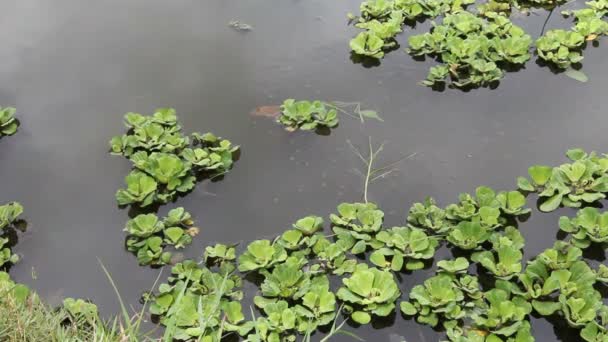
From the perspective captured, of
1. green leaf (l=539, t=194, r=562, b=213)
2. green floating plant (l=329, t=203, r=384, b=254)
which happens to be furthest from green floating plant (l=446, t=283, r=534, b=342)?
green leaf (l=539, t=194, r=562, b=213)

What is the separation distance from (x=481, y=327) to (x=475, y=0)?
294 centimetres

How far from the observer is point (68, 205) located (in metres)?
3.10

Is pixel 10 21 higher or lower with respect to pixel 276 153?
higher

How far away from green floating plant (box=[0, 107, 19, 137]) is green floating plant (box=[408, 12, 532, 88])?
7.88 feet

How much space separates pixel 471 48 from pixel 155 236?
2.26 metres

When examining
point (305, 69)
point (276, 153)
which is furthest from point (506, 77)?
point (276, 153)

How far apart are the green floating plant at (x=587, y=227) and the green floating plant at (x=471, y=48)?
127 centimetres

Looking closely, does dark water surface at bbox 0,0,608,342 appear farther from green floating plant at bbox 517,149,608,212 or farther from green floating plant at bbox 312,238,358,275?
green floating plant at bbox 312,238,358,275

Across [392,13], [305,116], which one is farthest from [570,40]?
[305,116]

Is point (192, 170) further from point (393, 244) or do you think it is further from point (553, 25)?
point (553, 25)

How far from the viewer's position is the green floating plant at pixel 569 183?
9.89 feet

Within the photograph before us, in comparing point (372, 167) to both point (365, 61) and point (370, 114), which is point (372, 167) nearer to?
point (370, 114)

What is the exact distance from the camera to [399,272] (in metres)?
2.75

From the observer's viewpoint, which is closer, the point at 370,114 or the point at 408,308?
the point at 408,308
